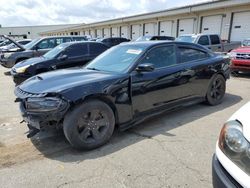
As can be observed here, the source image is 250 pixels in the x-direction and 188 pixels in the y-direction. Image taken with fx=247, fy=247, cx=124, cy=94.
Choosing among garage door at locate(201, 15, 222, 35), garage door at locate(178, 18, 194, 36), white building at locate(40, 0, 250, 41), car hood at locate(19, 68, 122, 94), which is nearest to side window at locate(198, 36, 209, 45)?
white building at locate(40, 0, 250, 41)

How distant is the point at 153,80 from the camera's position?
14.5ft

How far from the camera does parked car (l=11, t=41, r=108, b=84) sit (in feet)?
25.8

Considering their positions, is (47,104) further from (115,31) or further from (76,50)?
(115,31)

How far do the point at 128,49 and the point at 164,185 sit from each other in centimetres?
273

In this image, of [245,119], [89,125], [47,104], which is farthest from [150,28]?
[245,119]

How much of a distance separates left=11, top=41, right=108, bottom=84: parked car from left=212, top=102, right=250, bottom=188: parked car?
273 inches

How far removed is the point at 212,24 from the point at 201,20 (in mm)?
1119

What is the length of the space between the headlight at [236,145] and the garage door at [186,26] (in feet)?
65.3

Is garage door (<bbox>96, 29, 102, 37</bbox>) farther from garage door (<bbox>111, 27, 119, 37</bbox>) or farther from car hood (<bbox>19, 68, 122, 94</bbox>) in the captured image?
car hood (<bbox>19, 68, 122, 94</bbox>)

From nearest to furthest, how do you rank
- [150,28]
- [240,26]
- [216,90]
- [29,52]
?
[216,90] < [29,52] < [240,26] < [150,28]

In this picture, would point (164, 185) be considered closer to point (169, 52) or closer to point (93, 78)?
point (93, 78)

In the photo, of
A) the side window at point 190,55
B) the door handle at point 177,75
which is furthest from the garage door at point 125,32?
the door handle at point 177,75

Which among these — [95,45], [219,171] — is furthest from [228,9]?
[219,171]

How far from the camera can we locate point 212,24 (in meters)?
18.8
